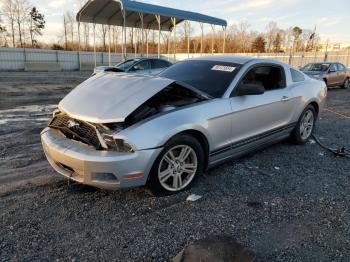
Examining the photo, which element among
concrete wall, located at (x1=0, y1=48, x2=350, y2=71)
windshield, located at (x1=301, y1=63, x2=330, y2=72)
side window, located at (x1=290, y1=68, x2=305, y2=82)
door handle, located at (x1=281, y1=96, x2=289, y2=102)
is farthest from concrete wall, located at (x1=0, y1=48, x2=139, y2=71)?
door handle, located at (x1=281, y1=96, x2=289, y2=102)

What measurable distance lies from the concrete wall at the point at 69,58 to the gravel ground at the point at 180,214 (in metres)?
28.8

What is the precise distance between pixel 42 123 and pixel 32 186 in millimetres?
3792

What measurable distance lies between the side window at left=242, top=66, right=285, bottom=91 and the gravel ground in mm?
1224

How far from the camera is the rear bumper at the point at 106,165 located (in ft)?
10.0

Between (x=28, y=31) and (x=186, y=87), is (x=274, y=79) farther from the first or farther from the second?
(x=28, y=31)

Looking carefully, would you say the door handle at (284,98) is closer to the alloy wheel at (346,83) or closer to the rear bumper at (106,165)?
the rear bumper at (106,165)

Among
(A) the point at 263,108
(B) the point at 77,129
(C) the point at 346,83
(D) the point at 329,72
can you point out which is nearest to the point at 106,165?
(B) the point at 77,129

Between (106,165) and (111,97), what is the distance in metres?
0.93

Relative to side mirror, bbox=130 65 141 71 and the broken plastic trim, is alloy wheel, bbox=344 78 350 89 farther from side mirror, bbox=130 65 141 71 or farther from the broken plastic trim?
the broken plastic trim

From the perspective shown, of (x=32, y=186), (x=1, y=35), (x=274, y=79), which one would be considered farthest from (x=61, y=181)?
(x=1, y=35)

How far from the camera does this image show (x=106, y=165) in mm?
3035

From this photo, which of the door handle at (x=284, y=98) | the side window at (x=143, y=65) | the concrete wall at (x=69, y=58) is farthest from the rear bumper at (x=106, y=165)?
the concrete wall at (x=69, y=58)

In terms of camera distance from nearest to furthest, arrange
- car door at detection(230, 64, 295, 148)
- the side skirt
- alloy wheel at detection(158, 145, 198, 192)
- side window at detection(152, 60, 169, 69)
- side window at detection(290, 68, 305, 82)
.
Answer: alloy wheel at detection(158, 145, 198, 192), the side skirt, car door at detection(230, 64, 295, 148), side window at detection(290, 68, 305, 82), side window at detection(152, 60, 169, 69)

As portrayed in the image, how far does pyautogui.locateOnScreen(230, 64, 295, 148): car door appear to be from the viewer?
13.6ft
